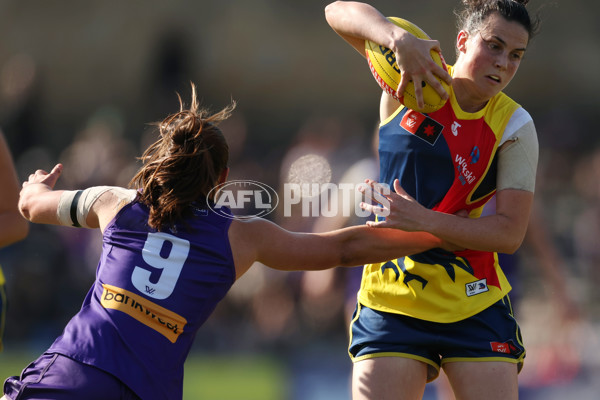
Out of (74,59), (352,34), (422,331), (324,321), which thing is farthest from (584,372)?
(74,59)

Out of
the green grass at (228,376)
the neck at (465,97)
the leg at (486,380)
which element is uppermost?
the neck at (465,97)

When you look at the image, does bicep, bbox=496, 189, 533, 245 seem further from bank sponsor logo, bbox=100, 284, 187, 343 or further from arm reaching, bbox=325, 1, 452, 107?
bank sponsor logo, bbox=100, 284, 187, 343

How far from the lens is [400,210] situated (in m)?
2.99

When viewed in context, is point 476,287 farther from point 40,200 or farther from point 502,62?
point 40,200

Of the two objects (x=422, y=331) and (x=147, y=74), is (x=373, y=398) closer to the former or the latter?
(x=422, y=331)

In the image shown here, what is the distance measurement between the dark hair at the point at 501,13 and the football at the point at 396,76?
24 centimetres

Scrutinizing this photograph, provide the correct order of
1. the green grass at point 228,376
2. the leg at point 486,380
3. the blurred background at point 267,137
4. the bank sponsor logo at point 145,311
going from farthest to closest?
the blurred background at point 267,137
the green grass at point 228,376
the leg at point 486,380
the bank sponsor logo at point 145,311

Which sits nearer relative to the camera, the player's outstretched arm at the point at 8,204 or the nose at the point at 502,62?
the nose at the point at 502,62

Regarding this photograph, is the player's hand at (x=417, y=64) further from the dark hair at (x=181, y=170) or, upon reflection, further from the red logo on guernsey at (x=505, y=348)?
the red logo on guernsey at (x=505, y=348)

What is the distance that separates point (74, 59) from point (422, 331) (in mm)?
11217

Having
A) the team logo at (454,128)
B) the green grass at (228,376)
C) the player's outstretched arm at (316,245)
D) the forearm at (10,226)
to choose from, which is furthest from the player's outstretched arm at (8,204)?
the green grass at (228,376)

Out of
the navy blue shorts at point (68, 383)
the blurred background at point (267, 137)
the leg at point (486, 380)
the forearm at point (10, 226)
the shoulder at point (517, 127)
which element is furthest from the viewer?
the blurred background at point (267, 137)

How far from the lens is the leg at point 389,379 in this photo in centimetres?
309

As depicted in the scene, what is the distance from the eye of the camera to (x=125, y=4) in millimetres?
13508
